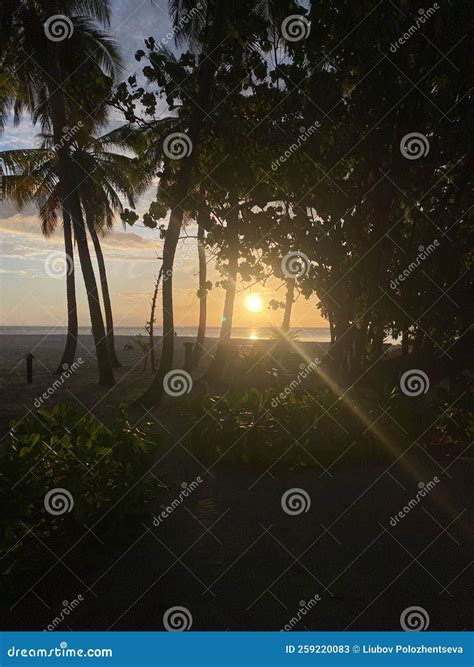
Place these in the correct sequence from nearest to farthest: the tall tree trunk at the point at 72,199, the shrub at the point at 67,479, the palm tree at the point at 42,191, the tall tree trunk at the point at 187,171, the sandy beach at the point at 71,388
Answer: the shrub at the point at 67,479, the tall tree trunk at the point at 187,171, the sandy beach at the point at 71,388, the tall tree trunk at the point at 72,199, the palm tree at the point at 42,191

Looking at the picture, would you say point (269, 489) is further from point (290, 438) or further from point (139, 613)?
point (139, 613)

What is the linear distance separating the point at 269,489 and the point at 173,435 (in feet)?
12.0

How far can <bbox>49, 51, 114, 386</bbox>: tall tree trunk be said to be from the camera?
17781 millimetres

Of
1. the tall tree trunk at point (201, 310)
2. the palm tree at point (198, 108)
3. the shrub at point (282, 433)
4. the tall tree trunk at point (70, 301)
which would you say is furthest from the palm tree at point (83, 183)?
the shrub at point (282, 433)

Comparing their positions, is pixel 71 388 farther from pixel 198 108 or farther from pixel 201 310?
pixel 198 108

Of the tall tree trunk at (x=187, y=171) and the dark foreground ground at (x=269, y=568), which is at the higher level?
the tall tree trunk at (x=187, y=171)

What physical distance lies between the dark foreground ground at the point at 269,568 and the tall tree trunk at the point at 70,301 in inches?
646

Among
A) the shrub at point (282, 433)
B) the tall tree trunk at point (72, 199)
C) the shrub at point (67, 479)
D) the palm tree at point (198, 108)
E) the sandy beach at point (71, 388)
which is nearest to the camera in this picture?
the shrub at point (67, 479)

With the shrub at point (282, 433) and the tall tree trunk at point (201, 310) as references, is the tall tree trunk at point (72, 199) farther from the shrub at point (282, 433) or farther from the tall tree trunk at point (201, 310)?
the shrub at point (282, 433)

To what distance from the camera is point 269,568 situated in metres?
5.30

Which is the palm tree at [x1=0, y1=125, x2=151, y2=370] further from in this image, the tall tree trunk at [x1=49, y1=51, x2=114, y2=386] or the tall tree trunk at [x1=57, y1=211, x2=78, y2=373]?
the tall tree trunk at [x1=49, y1=51, x2=114, y2=386]

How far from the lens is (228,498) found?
7.29 m

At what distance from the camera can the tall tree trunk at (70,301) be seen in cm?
2294
